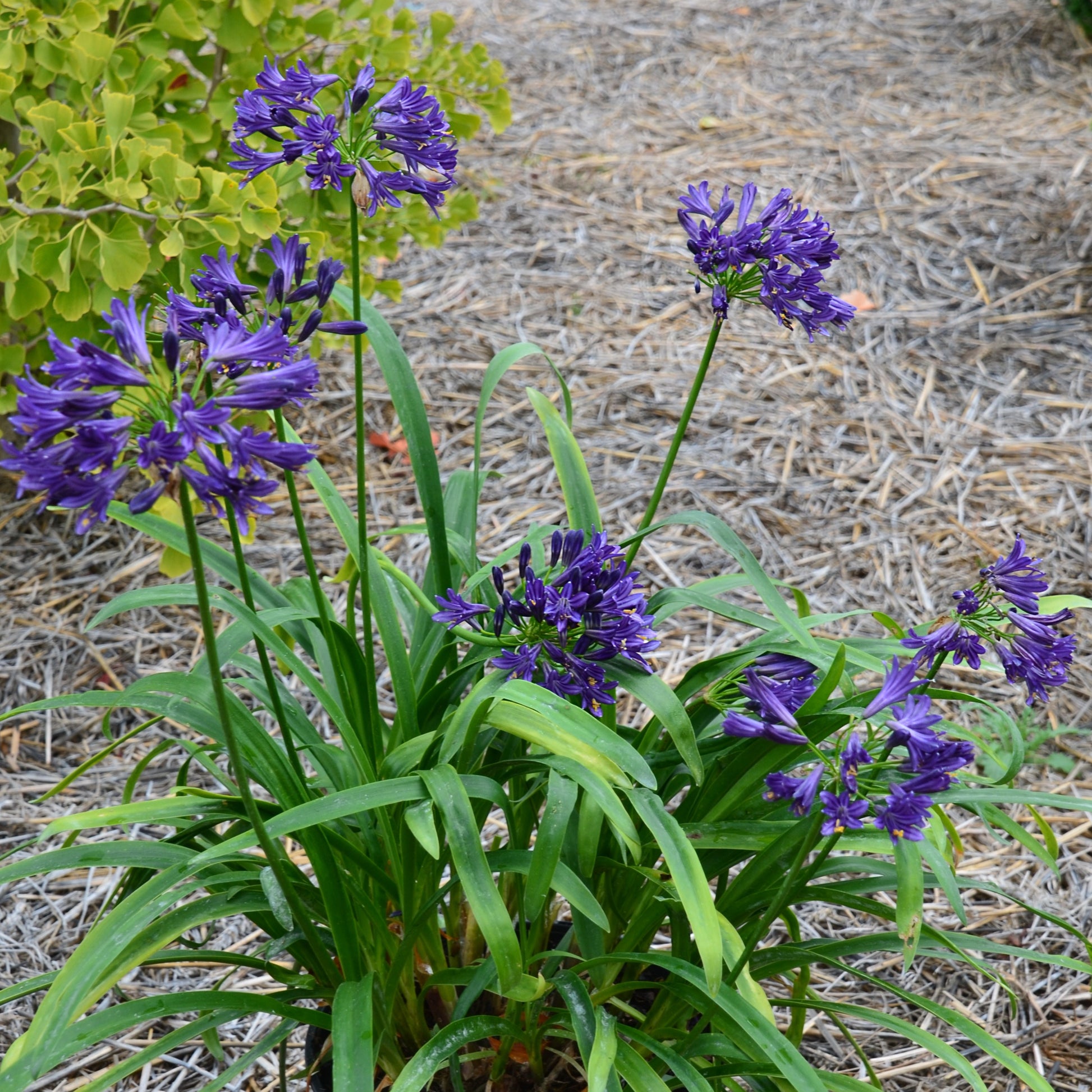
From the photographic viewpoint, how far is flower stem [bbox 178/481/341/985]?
88cm

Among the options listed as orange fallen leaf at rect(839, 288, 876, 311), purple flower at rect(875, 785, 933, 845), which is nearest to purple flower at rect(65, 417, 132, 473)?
purple flower at rect(875, 785, 933, 845)

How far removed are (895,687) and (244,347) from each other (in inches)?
27.1

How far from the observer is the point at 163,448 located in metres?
0.83

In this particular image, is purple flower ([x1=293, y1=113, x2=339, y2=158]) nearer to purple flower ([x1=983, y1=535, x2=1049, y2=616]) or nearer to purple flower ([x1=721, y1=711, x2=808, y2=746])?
purple flower ([x1=721, y1=711, x2=808, y2=746])

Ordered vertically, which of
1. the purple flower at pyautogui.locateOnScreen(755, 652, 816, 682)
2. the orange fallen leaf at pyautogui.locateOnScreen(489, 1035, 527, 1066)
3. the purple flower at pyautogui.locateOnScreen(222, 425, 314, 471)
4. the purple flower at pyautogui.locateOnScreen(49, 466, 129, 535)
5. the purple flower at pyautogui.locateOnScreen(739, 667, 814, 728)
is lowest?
the orange fallen leaf at pyautogui.locateOnScreen(489, 1035, 527, 1066)

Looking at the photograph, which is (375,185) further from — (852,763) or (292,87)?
(852,763)

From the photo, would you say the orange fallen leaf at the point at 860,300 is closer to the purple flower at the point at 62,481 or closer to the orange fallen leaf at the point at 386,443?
the orange fallen leaf at the point at 386,443

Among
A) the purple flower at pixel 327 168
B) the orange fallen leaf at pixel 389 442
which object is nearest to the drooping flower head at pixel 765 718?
the purple flower at pixel 327 168

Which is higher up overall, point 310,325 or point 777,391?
point 310,325

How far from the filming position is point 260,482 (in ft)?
2.84

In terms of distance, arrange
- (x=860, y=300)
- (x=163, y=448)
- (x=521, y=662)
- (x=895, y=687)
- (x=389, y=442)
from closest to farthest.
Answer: (x=163, y=448), (x=895, y=687), (x=521, y=662), (x=389, y=442), (x=860, y=300)

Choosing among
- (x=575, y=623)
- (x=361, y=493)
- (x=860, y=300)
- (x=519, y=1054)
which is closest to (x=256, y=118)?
(x=361, y=493)

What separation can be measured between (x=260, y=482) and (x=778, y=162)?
387 cm

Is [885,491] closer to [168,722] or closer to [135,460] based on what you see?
[168,722]
